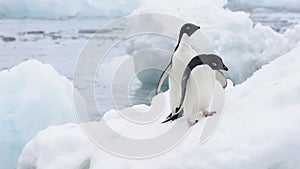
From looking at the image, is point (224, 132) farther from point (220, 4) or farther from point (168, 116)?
point (220, 4)

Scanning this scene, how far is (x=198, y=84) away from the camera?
191cm

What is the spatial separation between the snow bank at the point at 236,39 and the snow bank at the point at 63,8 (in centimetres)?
357

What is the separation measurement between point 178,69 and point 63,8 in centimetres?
839

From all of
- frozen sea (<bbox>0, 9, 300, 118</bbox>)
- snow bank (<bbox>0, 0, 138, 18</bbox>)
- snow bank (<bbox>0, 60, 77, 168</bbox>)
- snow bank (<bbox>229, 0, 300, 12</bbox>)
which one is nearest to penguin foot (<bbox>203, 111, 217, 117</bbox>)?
snow bank (<bbox>0, 60, 77, 168</bbox>)

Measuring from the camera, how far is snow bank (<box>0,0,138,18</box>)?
9.62 metres

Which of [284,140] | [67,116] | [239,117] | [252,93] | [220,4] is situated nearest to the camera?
[284,140]

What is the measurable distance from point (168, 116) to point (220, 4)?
16.5ft

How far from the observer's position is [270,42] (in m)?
6.13

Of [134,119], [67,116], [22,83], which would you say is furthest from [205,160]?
[22,83]

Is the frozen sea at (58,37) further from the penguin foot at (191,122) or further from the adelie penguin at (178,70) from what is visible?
the penguin foot at (191,122)

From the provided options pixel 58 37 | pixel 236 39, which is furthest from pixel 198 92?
pixel 58 37

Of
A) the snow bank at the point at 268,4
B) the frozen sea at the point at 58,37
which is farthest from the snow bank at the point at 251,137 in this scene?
the snow bank at the point at 268,4

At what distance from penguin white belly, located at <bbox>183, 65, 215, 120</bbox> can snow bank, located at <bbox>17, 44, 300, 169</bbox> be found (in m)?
0.08

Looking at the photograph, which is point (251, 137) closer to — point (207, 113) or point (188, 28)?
point (207, 113)
